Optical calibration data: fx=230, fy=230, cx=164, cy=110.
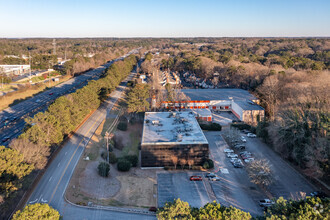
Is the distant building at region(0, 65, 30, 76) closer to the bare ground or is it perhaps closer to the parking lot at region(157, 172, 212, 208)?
the bare ground

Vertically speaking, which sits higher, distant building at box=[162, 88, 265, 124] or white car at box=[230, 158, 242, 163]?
distant building at box=[162, 88, 265, 124]

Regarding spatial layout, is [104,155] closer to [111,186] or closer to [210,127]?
[111,186]

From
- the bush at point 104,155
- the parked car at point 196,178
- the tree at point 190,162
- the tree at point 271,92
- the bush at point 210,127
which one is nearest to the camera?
the parked car at point 196,178

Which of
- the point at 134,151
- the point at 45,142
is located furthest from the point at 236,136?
the point at 45,142

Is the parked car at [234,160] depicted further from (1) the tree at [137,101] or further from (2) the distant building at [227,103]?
(1) the tree at [137,101]

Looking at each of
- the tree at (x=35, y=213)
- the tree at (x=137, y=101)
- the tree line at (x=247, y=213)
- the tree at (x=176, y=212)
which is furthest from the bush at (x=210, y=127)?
the tree at (x=35, y=213)

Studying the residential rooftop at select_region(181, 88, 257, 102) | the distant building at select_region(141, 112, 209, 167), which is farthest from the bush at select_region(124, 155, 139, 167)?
the residential rooftop at select_region(181, 88, 257, 102)
